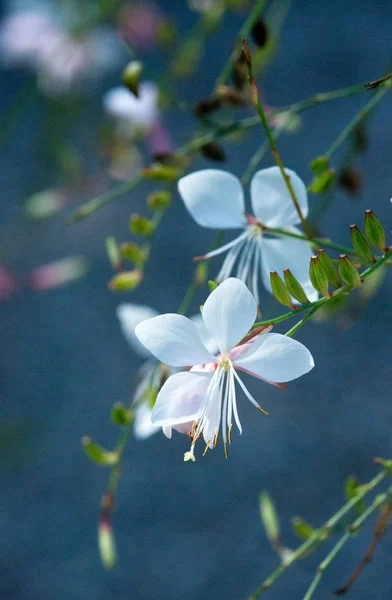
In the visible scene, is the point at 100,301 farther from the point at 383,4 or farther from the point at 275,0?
the point at 383,4

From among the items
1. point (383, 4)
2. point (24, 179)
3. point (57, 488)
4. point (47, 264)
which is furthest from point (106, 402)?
point (383, 4)

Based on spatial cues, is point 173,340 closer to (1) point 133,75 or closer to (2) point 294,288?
(2) point 294,288

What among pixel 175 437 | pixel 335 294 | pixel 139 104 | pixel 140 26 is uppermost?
pixel 140 26

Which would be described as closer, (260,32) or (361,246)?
(361,246)

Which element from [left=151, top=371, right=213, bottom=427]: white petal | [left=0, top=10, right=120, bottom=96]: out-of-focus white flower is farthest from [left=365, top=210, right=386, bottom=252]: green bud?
[left=0, top=10, right=120, bottom=96]: out-of-focus white flower

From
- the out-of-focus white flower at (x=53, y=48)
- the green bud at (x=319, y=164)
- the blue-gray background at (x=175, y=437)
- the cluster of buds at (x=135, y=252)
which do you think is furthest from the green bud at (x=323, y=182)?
the blue-gray background at (x=175, y=437)

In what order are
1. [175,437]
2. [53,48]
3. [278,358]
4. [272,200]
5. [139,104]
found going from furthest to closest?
[175,437], [53,48], [139,104], [272,200], [278,358]

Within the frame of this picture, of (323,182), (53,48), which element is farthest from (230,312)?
(53,48)
